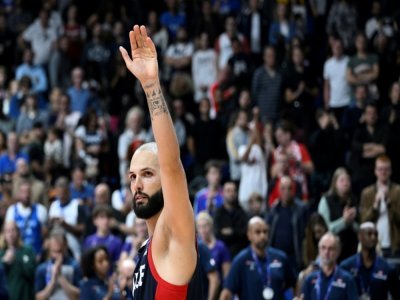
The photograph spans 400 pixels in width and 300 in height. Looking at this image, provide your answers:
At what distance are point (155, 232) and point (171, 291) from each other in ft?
1.01

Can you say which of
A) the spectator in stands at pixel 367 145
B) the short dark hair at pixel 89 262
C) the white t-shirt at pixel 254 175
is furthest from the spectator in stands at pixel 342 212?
the short dark hair at pixel 89 262

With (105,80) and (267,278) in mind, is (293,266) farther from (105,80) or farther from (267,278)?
(105,80)

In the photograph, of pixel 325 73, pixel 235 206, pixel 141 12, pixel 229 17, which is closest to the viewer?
pixel 235 206

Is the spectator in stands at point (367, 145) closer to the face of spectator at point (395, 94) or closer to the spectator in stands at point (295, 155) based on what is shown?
the spectator in stands at point (295, 155)

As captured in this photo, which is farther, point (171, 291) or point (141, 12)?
point (141, 12)

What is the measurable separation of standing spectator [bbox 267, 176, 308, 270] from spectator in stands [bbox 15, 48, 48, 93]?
27.7 feet

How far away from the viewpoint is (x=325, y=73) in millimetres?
18797

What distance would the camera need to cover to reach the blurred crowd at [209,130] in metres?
13.8

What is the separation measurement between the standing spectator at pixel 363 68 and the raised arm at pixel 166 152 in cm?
1295

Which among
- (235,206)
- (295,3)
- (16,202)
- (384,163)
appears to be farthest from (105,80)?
(384,163)

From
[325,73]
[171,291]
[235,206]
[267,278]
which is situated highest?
[325,73]

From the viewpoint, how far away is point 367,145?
16.2 meters

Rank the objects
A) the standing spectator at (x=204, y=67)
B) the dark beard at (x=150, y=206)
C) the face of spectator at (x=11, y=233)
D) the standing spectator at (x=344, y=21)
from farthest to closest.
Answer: the standing spectator at (x=204, y=67), the standing spectator at (x=344, y=21), the face of spectator at (x=11, y=233), the dark beard at (x=150, y=206)

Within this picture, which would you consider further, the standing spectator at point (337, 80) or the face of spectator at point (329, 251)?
the standing spectator at point (337, 80)
